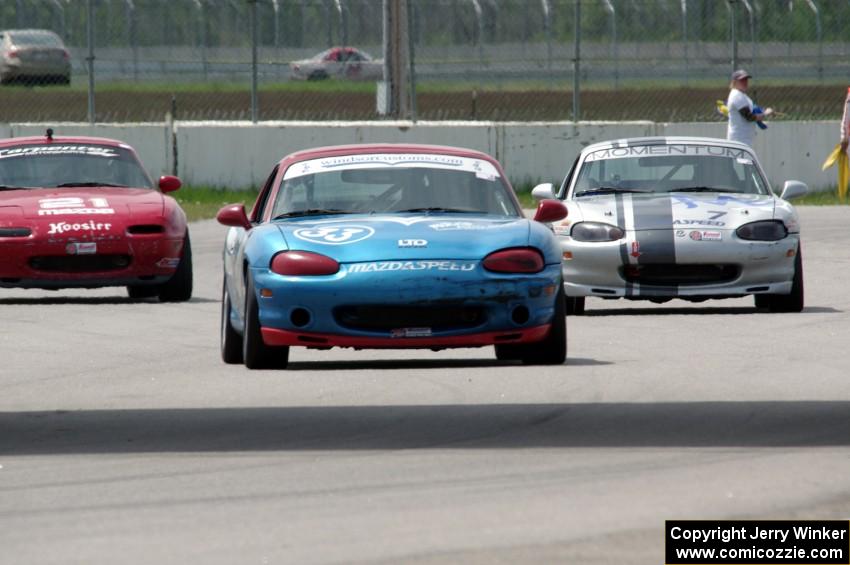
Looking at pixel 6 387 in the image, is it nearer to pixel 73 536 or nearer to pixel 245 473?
pixel 245 473

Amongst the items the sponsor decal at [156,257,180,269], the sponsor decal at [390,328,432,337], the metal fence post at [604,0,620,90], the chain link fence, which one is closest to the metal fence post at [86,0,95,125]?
the chain link fence

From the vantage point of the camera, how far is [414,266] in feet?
29.0

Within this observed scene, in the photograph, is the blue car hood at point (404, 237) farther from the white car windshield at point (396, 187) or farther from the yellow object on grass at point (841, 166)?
the yellow object on grass at point (841, 166)

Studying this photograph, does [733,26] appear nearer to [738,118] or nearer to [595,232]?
[738,118]

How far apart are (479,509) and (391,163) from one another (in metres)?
4.09

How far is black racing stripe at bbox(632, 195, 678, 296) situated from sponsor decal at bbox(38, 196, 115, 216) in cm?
406

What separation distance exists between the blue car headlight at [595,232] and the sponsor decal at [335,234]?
421 centimetres

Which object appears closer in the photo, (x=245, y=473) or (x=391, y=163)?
(x=245, y=473)

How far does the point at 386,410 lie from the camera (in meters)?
8.98

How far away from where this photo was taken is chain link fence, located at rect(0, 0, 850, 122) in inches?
1007

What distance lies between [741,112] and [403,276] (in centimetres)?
1410

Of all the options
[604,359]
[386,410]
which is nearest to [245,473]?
[386,410]

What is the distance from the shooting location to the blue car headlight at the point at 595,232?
13320mm

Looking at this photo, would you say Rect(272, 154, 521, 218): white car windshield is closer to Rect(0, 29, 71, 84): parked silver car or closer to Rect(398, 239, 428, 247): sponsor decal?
Rect(398, 239, 428, 247): sponsor decal
